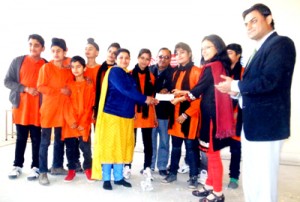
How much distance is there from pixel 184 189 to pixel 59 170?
4.47 feet

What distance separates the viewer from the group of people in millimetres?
1685

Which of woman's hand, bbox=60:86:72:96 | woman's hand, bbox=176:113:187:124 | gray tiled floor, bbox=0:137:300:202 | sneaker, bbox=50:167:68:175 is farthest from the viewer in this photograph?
sneaker, bbox=50:167:68:175

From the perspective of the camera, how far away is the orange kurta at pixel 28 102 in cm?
267

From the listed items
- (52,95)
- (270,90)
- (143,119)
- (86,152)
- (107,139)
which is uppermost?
(270,90)

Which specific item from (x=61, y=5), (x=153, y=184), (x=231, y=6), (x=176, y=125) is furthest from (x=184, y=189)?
(x=61, y=5)

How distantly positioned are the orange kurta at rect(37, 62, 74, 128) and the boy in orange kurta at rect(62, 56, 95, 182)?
67mm

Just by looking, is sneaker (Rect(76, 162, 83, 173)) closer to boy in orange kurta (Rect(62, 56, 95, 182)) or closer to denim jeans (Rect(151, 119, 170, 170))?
boy in orange kurta (Rect(62, 56, 95, 182))

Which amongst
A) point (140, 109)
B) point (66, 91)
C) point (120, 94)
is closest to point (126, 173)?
point (140, 109)

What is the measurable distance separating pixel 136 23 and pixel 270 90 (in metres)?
3.04

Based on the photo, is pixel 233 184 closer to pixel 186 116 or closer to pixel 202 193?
pixel 202 193

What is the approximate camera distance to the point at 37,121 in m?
2.70

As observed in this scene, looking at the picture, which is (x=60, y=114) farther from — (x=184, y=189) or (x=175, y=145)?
(x=184, y=189)

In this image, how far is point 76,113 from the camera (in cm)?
265

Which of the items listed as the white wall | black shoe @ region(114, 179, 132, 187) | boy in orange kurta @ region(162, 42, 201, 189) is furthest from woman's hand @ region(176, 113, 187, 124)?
the white wall
